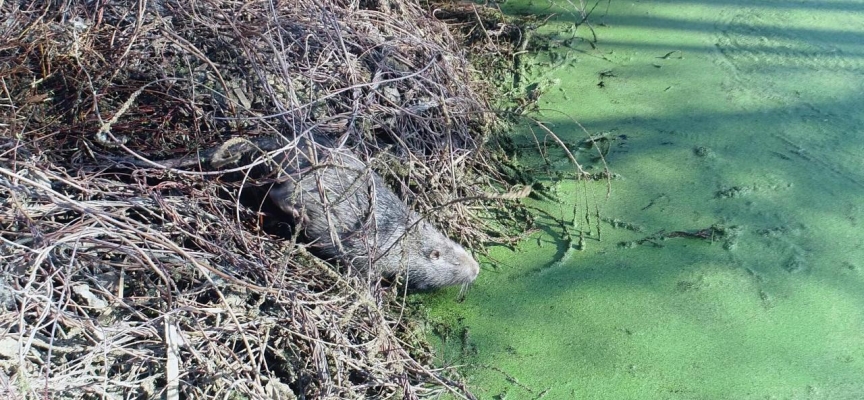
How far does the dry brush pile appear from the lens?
2.39m

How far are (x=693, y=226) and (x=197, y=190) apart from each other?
2.21m

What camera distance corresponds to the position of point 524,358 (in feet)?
9.87

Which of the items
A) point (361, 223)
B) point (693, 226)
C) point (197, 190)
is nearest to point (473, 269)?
point (361, 223)

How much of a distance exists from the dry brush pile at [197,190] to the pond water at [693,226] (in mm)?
356

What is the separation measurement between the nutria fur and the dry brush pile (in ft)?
0.35

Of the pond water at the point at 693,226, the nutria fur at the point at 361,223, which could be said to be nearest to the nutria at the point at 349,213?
the nutria fur at the point at 361,223

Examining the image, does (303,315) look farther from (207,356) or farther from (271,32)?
(271,32)

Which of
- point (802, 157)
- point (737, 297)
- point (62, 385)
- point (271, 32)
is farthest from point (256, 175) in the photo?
point (802, 157)

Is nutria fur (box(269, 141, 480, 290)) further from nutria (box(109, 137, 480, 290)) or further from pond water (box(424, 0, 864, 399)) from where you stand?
pond water (box(424, 0, 864, 399))

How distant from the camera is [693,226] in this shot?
11.5 feet

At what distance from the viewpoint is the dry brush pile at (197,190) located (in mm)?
2391

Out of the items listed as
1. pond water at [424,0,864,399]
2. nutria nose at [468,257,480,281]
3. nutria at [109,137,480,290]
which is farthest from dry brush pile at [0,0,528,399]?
pond water at [424,0,864,399]

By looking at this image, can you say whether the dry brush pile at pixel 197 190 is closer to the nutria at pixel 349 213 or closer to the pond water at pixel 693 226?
the nutria at pixel 349 213

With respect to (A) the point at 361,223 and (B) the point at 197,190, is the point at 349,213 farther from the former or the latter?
(B) the point at 197,190
